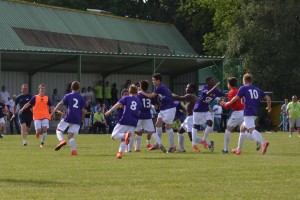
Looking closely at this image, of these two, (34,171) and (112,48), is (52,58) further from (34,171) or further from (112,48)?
(34,171)

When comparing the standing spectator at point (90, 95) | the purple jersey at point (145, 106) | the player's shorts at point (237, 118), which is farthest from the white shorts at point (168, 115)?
the standing spectator at point (90, 95)

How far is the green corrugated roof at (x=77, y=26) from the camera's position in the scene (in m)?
50.3

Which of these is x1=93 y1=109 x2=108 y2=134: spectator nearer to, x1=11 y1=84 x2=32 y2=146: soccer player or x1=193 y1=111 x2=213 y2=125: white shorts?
x1=11 y1=84 x2=32 y2=146: soccer player

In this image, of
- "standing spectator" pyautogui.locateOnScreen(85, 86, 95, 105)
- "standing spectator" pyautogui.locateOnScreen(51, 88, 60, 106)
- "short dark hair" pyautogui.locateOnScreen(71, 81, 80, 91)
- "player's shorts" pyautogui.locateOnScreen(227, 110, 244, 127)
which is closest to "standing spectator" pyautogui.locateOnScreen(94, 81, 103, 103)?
"standing spectator" pyautogui.locateOnScreen(85, 86, 95, 105)

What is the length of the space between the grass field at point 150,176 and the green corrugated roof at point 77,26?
27001 millimetres

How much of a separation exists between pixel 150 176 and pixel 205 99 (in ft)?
28.2

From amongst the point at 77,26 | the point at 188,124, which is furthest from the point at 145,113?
the point at 77,26

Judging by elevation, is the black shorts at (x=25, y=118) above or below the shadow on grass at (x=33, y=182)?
above

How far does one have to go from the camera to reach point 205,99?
962 inches

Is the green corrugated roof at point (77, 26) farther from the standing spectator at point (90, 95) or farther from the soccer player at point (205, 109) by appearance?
the soccer player at point (205, 109)

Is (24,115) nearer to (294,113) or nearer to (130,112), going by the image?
(130,112)

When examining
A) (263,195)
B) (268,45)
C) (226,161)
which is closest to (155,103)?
(226,161)

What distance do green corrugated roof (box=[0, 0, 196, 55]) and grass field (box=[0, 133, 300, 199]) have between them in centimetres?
2700

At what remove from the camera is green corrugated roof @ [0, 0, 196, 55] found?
165 ft
